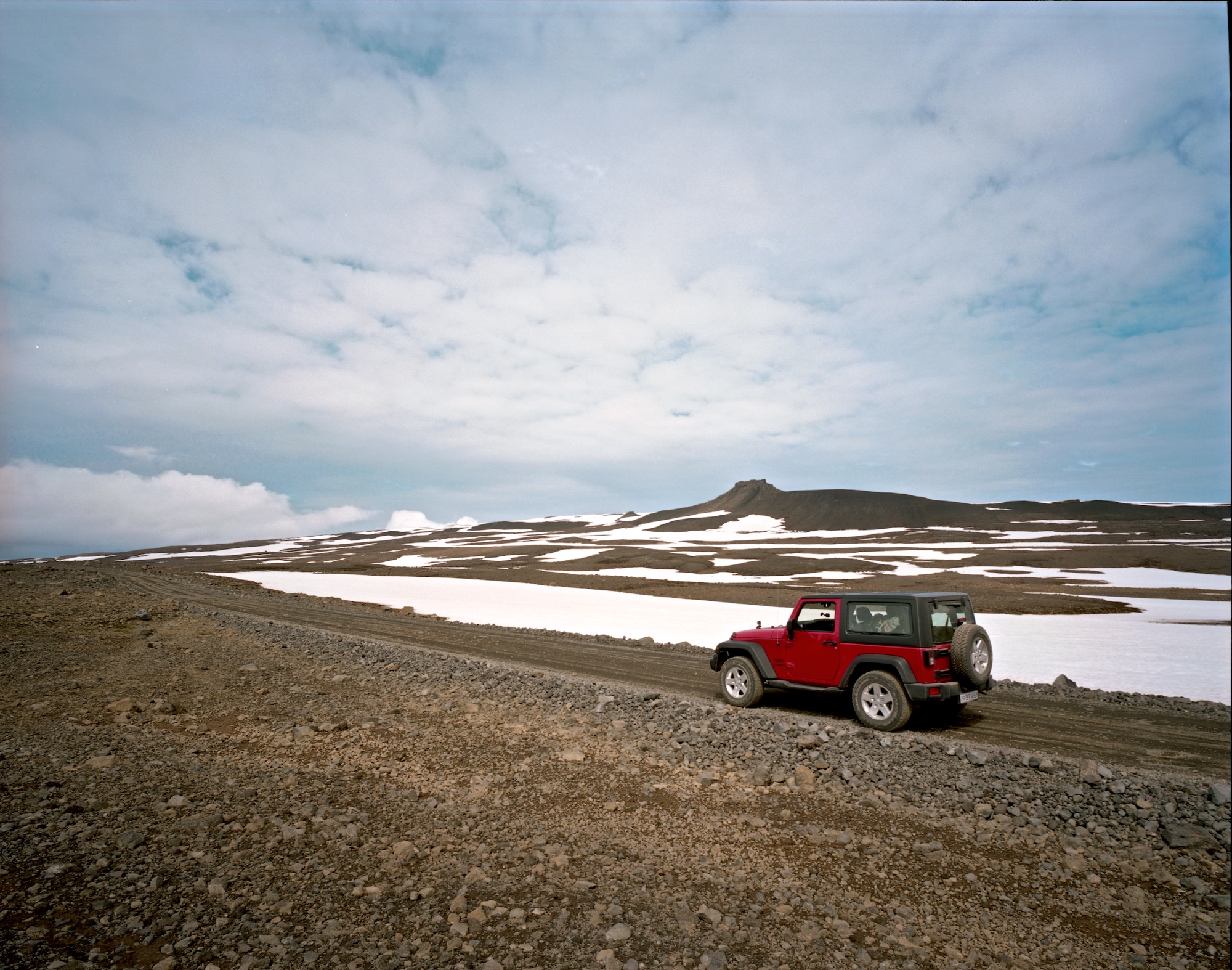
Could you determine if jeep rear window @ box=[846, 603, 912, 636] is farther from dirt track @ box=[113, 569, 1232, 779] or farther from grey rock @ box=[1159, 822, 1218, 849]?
grey rock @ box=[1159, 822, 1218, 849]

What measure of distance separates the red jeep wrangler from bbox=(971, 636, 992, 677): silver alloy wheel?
0.02m

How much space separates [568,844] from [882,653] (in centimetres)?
706

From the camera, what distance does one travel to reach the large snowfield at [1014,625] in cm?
1842

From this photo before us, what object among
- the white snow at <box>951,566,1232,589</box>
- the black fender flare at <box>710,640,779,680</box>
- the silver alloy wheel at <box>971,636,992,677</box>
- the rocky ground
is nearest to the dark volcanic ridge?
the white snow at <box>951,566,1232,589</box>

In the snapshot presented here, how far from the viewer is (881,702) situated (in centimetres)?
1098

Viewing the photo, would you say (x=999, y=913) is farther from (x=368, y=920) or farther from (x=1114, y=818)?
(x=368, y=920)

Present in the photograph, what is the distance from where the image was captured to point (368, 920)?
196 inches

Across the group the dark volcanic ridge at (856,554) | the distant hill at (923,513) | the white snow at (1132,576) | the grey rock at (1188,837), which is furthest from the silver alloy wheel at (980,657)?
the distant hill at (923,513)

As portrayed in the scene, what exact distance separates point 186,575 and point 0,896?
6688cm

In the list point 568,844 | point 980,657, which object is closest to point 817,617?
point 980,657

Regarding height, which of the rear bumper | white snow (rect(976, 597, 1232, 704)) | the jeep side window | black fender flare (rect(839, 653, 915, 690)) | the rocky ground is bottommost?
white snow (rect(976, 597, 1232, 704))

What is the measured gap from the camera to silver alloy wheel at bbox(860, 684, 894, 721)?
10.9 meters

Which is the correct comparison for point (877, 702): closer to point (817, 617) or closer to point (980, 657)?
point (817, 617)

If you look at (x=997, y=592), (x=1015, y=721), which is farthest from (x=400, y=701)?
(x=997, y=592)
